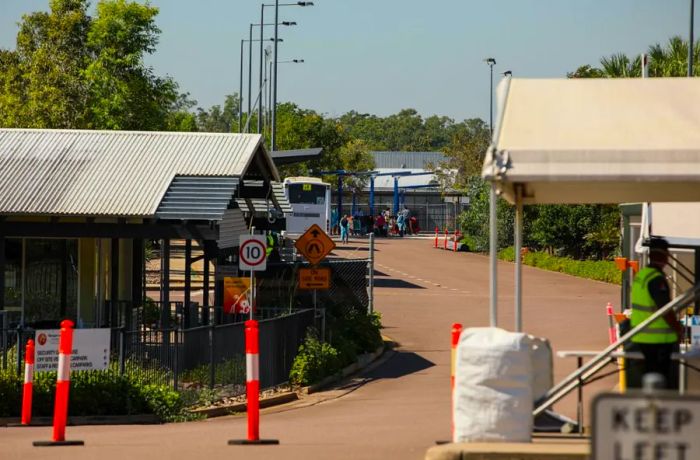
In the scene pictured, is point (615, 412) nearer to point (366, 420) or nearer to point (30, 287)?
point (366, 420)

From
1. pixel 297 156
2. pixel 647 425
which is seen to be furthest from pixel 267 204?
pixel 647 425

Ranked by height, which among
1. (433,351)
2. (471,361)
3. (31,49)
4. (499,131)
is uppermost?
(31,49)

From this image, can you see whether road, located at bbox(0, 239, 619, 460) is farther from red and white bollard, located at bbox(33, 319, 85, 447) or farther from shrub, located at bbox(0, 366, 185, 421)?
shrub, located at bbox(0, 366, 185, 421)

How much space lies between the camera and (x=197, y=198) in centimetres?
2078

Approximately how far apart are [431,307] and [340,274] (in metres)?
8.09

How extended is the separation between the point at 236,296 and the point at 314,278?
75.6 inches

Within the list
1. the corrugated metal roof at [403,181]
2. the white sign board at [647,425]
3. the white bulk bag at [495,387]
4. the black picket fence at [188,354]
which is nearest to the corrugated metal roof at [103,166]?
the black picket fence at [188,354]

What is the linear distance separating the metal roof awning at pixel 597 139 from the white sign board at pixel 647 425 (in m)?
4.63

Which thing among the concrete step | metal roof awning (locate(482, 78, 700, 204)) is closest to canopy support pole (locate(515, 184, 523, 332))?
metal roof awning (locate(482, 78, 700, 204))

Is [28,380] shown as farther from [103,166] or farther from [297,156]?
[297,156]

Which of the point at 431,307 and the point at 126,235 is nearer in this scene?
the point at 126,235

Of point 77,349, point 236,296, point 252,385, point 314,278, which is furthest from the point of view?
point 314,278

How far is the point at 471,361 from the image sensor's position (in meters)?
9.24

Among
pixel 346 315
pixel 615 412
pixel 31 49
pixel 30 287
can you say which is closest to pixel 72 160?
pixel 30 287
